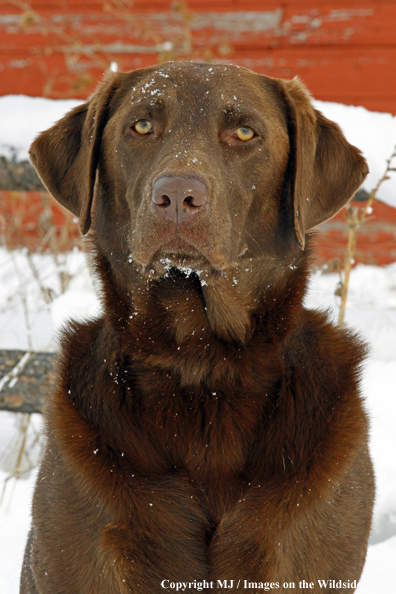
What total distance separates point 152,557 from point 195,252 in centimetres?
94

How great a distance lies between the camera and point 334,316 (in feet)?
8.08

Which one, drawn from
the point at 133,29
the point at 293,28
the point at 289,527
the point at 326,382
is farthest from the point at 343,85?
the point at 289,527

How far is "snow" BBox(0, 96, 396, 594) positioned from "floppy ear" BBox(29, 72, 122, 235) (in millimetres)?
522

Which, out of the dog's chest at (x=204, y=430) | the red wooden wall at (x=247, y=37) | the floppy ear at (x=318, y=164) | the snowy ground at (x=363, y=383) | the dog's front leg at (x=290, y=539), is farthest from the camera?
the red wooden wall at (x=247, y=37)

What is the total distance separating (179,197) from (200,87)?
1.91ft

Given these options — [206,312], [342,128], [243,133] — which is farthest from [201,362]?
[342,128]

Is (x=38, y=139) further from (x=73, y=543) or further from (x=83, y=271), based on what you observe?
(x=83, y=271)

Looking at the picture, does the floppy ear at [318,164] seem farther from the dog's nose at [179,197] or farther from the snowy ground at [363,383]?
the dog's nose at [179,197]

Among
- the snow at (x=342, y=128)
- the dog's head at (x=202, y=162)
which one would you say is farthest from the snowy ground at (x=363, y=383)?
the snow at (x=342, y=128)

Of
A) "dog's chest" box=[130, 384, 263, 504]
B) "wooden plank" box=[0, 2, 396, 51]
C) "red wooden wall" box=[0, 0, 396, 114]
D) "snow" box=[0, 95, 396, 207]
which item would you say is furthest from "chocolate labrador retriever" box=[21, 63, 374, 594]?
"wooden plank" box=[0, 2, 396, 51]

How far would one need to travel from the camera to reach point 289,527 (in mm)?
1865

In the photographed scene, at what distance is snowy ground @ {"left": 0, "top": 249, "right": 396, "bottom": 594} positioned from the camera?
304 cm

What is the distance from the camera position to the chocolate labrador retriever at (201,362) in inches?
73.3

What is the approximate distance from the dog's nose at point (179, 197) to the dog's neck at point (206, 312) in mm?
310
